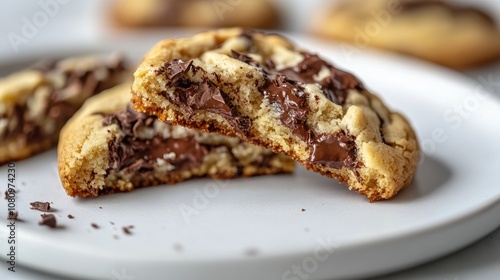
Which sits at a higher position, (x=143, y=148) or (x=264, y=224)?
(x=143, y=148)

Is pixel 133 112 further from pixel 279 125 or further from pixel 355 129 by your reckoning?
pixel 355 129

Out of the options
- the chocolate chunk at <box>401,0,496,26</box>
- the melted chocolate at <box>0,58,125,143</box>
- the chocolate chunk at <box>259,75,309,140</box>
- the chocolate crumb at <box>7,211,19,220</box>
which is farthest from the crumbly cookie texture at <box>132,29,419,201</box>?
the chocolate chunk at <box>401,0,496,26</box>

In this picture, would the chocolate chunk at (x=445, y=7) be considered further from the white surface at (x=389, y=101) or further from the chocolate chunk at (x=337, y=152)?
the chocolate chunk at (x=337, y=152)

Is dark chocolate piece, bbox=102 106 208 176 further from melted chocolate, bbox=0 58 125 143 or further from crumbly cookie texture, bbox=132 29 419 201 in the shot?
melted chocolate, bbox=0 58 125 143

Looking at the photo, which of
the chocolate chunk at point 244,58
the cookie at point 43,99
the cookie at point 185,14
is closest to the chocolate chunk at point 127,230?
the chocolate chunk at point 244,58

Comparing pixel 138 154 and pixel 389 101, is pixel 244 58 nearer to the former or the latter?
pixel 138 154

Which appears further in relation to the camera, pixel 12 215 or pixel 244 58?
pixel 244 58

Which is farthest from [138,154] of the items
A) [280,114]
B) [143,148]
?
[280,114]

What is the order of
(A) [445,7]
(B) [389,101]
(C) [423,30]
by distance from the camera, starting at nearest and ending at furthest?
(B) [389,101] < (C) [423,30] < (A) [445,7]
